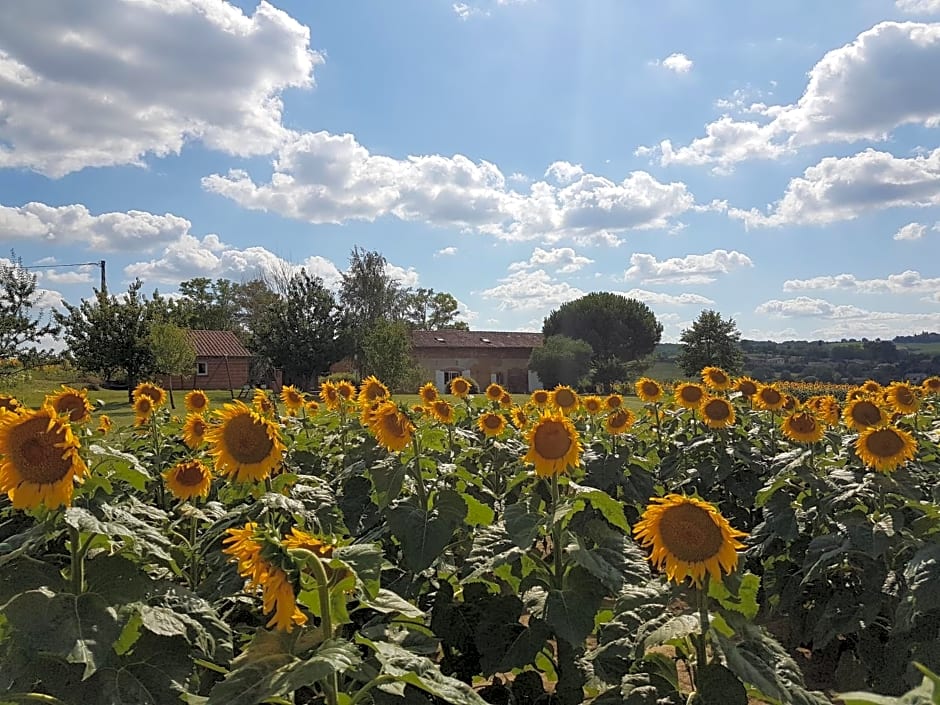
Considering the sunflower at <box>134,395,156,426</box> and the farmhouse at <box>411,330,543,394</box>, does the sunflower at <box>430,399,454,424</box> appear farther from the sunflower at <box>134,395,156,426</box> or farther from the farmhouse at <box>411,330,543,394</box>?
the farmhouse at <box>411,330,543,394</box>

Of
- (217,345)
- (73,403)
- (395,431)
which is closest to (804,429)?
(395,431)

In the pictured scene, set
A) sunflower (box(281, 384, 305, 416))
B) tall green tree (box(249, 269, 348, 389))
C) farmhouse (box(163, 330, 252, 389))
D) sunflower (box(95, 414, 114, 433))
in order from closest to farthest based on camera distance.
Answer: sunflower (box(95, 414, 114, 433)) < sunflower (box(281, 384, 305, 416)) < tall green tree (box(249, 269, 348, 389)) < farmhouse (box(163, 330, 252, 389))

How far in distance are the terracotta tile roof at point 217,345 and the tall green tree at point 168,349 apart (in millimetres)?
17978

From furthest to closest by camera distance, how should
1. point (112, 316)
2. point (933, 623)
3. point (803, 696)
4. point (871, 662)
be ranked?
point (112, 316), point (871, 662), point (933, 623), point (803, 696)

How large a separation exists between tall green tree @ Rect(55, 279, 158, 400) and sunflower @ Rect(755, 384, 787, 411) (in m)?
30.5

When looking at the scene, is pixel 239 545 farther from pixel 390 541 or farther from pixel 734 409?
pixel 734 409

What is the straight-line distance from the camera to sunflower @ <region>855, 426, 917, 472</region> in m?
4.08

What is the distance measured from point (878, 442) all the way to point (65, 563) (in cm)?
404

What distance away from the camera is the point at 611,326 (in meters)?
66.2

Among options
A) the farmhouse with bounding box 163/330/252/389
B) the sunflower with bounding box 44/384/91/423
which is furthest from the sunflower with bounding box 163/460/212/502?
the farmhouse with bounding box 163/330/252/389

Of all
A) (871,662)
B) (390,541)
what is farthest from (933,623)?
(390,541)

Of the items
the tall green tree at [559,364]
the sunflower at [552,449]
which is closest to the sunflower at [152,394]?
the sunflower at [552,449]

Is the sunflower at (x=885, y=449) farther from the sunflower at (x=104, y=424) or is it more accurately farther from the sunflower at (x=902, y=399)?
the sunflower at (x=104, y=424)

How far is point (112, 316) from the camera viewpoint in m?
32.6
